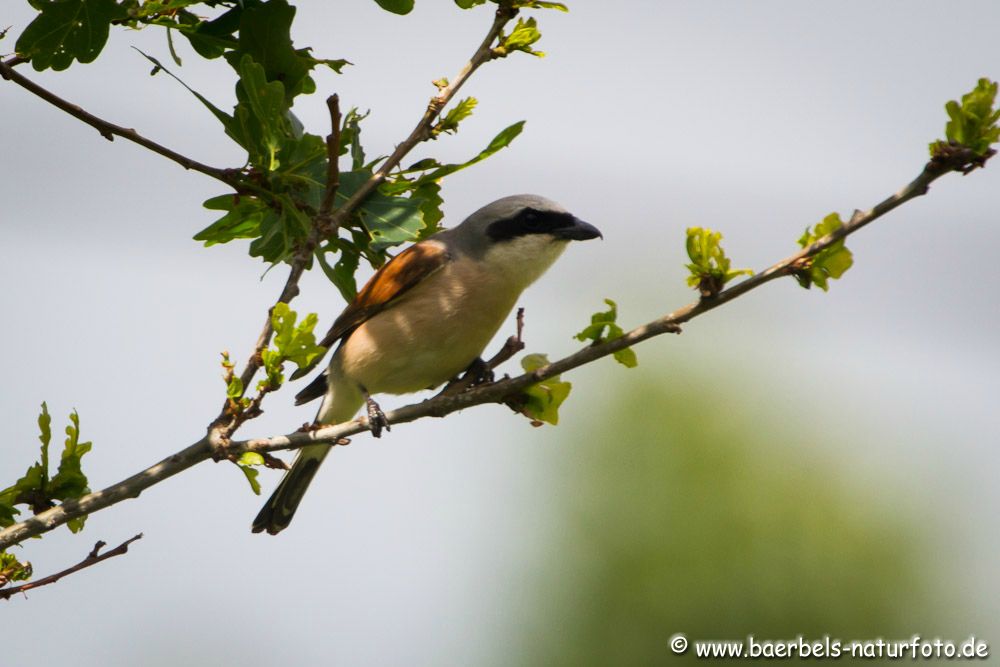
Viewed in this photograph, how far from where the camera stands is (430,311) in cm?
424

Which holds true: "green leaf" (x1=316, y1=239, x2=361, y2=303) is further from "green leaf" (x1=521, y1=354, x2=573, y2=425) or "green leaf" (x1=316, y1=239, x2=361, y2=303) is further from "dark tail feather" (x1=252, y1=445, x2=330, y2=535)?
"dark tail feather" (x1=252, y1=445, x2=330, y2=535)

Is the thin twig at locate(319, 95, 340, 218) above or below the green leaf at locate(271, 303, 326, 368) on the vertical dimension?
above

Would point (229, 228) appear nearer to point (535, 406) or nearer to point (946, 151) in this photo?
point (535, 406)

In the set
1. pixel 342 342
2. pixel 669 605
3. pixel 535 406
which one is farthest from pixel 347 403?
pixel 669 605

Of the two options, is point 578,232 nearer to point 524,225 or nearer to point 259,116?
point 524,225

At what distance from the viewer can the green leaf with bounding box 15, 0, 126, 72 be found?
8.79ft

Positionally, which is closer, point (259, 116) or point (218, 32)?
point (259, 116)

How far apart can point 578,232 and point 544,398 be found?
1639 millimetres

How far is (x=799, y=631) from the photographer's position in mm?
12117

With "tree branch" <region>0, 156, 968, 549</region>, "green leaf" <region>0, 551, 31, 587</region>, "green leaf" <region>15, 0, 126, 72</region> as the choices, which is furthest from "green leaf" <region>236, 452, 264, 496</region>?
"green leaf" <region>15, 0, 126, 72</region>

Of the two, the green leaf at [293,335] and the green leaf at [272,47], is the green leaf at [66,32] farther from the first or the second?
the green leaf at [293,335]

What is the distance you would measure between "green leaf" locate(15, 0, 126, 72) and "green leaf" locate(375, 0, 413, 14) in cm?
72

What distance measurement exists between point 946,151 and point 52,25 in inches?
89.9

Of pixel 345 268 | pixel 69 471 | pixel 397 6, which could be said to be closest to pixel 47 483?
pixel 69 471
